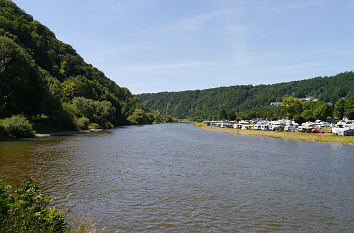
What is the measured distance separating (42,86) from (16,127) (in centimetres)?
2016

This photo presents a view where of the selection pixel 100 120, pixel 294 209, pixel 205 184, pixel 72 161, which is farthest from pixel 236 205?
pixel 100 120

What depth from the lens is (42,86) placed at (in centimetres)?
7644

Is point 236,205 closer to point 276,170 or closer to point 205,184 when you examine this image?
point 205,184

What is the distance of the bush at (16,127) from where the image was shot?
58594 mm

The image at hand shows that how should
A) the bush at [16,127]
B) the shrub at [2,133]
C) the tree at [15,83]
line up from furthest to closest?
the tree at [15,83], the bush at [16,127], the shrub at [2,133]

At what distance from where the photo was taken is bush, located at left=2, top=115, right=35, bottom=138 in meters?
58.6

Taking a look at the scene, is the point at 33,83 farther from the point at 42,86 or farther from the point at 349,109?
the point at 349,109

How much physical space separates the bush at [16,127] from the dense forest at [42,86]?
3.45 metres

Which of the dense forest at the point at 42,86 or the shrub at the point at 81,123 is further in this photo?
the shrub at the point at 81,123

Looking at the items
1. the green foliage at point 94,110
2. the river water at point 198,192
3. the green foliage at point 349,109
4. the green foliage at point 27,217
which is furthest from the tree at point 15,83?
the green foliage at point 349,109

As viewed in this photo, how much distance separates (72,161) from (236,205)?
22931mm

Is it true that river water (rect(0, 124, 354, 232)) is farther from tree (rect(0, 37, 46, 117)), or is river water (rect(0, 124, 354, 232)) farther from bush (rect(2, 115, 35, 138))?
tree (rect(0, 37, 46, 117))

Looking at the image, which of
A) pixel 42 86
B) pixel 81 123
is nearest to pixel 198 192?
pixel 42 86

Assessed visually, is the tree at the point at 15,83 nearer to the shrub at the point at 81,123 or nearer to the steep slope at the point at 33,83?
the steep slope at the point at 33,83
